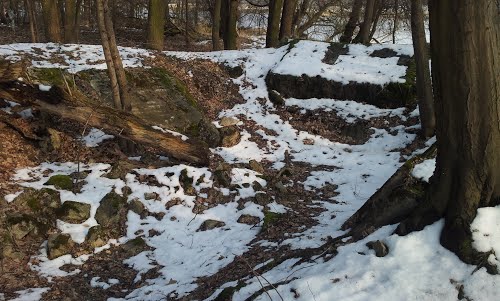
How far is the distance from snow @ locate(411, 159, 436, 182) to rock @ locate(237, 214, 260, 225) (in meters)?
2.76

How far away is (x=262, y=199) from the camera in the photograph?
24.5 feet

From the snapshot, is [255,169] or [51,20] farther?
[51,20]

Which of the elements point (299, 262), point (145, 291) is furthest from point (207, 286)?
point (299, 262)

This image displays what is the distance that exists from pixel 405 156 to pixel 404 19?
50.2 feet

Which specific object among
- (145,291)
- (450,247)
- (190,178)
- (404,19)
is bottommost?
(145,291)

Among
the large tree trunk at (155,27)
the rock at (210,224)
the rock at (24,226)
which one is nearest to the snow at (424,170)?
the rock at (210,224)

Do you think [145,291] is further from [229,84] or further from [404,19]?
[404,19]

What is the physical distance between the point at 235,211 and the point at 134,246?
Result: 177 cm

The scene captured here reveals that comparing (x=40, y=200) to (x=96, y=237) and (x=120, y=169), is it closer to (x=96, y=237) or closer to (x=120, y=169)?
(x=96, y=237)

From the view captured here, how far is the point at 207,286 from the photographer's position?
5.07 meters

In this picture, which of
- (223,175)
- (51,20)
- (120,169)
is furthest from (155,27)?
(223,175)

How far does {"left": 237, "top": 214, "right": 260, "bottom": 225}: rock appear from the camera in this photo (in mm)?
6906

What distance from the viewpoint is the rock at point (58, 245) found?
602cm

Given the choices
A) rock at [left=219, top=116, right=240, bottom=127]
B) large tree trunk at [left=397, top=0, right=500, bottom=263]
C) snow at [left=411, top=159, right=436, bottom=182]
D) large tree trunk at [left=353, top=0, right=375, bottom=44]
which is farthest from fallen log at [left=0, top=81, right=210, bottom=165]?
large tree trunk at [left=353, top=0, right=375, bottom=44]
